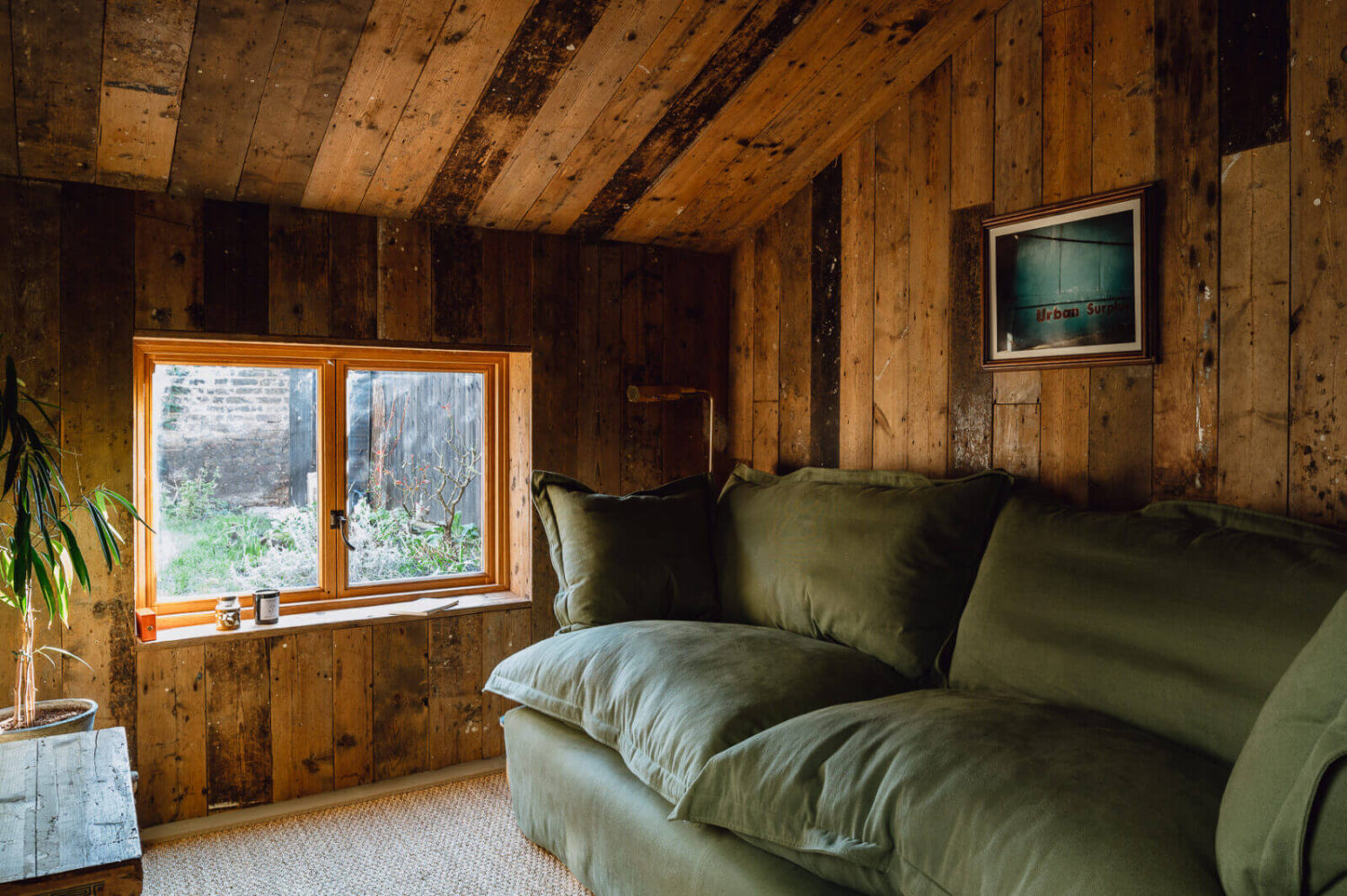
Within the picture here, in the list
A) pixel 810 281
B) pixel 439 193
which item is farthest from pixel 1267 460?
pixel 439 193

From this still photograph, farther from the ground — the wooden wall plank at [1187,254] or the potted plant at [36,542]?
the wooden wall plank at [1187,254]

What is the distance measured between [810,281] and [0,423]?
245cm

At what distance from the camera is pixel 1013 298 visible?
2.51m

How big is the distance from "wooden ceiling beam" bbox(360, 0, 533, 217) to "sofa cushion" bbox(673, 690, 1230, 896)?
1.81m

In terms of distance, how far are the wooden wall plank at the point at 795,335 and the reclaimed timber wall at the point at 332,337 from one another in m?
0.36

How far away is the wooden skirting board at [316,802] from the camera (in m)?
2.61

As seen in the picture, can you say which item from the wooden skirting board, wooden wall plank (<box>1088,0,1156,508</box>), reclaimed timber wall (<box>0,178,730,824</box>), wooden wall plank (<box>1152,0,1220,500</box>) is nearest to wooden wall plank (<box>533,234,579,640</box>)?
reclaimed timber wall (<box>0,178,730,824</box>)

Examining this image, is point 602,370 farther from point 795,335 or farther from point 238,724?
point 238,724

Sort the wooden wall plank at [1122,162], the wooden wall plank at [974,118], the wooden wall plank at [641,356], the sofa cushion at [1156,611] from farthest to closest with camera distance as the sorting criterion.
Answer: the wooden wall plank at [641,356], the wooden wall plank at [974,118], the wooden wall plank at [1122,162], the sofa cushion at [1156,611]

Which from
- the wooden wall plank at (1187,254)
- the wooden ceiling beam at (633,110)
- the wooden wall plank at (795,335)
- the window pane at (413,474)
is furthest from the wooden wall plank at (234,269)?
the wooden wall plank at (1187,254)

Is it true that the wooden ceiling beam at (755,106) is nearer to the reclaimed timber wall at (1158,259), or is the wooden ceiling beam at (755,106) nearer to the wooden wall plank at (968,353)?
the reclaimed timber wall at (1158,259)

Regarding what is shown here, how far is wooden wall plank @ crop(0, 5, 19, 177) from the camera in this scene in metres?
1.96

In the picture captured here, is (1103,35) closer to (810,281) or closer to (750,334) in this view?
(810,281)

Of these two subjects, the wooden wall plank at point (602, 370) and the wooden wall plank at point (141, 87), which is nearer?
the wooden wall plank at point (141, 87)
